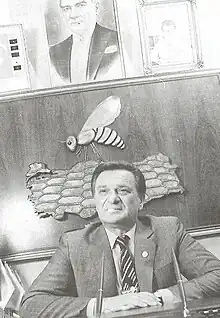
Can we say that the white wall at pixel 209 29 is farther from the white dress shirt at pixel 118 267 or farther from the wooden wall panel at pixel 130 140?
the white dress shirt at pixel 118 267

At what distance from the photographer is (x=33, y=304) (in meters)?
3.48

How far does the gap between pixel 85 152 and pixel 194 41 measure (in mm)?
928

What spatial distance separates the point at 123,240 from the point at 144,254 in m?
0.14

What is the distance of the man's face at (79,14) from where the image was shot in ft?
12.6

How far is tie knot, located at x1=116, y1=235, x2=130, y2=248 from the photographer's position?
3590mm

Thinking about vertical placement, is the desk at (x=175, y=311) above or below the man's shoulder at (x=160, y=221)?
below

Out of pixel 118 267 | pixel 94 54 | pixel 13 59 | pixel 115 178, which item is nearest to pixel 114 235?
pixel 118 267

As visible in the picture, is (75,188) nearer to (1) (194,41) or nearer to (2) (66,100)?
(2) (66,100)

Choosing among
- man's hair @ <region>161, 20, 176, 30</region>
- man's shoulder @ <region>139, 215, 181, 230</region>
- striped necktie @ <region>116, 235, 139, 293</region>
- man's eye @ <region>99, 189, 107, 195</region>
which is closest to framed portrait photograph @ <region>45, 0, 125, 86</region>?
man's hair @ <region>161, 20, 176, 30</region>

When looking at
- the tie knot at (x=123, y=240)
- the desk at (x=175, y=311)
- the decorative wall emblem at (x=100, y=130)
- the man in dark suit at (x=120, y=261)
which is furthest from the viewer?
the decorative wall emblem at (x=100, y=130)

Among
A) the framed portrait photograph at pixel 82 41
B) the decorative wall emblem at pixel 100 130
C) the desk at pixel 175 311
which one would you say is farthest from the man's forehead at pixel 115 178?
the desk at pixel 175 311

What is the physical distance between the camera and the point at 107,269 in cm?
353

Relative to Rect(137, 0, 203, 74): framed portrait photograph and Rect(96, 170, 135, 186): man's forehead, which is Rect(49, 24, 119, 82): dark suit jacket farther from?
Rect(96, 170, 135, 186): man's forehead

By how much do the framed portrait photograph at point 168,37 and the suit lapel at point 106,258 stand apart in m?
1.02
